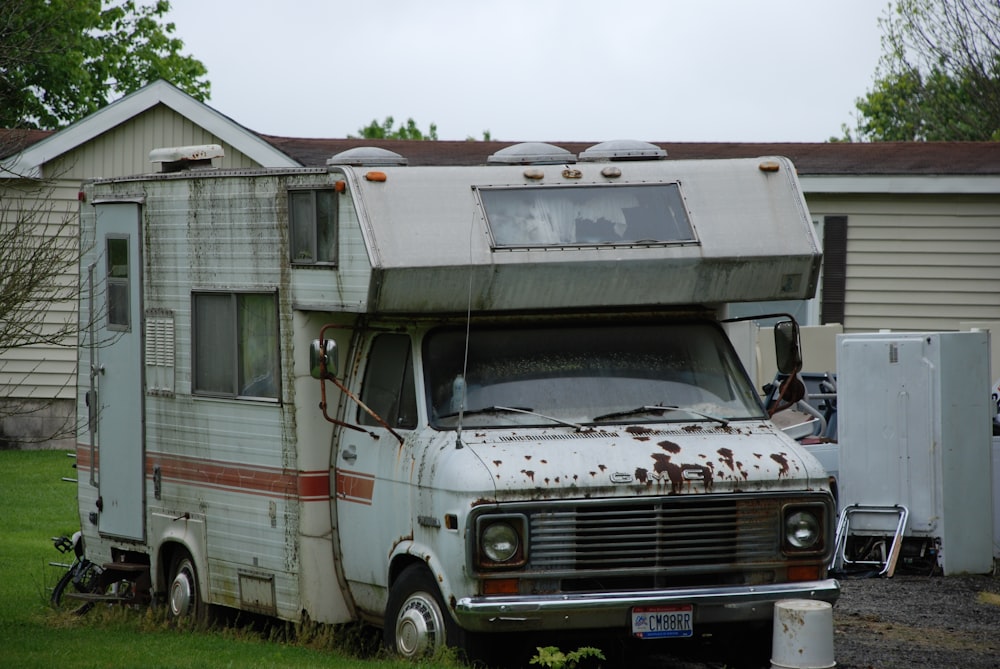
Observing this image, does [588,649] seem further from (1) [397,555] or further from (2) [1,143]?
(2) [1,143]

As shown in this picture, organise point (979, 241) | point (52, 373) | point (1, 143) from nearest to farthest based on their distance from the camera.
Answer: point (1, 143) < point (979, 241) < point (52, 373)

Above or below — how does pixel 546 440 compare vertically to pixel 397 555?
above

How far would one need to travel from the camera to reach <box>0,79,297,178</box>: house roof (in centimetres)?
2020

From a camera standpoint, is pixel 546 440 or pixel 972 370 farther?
pixel 972 370

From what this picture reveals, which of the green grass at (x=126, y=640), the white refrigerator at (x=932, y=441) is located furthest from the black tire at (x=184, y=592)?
the white refrigerator at (x=932, y=441)

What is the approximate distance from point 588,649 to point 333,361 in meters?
2.06

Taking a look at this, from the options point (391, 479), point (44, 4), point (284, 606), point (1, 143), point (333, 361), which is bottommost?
point (284, 606)

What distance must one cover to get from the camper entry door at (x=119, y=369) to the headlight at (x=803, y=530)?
4707mm

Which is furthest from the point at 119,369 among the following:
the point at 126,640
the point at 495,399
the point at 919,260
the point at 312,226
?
the point at 919,260

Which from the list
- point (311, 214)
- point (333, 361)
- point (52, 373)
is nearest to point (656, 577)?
point (333, 361)

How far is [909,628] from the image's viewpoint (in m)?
10.3

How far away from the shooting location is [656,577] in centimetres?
780

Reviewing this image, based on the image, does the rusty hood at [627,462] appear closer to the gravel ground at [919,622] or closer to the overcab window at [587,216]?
the overcab window at [587,216]

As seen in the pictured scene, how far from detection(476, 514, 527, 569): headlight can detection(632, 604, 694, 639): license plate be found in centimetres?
67
